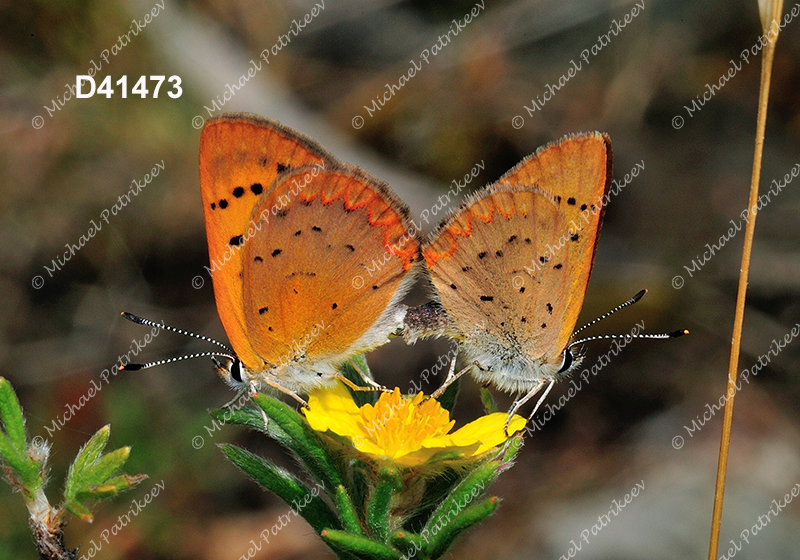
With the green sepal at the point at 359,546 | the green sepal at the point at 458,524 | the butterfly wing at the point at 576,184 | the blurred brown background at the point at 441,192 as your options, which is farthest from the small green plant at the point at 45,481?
the blurred brown background at the point at 441,192

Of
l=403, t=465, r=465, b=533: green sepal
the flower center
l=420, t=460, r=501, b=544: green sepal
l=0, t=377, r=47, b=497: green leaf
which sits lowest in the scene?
l=403, t=465, r=465, b=533: green sepal

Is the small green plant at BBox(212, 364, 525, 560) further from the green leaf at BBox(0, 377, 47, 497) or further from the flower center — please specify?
the green leaf at BBox(0, 377, 47, 497)

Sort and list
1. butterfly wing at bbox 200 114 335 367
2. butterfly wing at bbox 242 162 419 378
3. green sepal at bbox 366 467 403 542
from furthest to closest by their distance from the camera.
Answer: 1. butterfly wing at bbox 242 162 419 378
2. butterfly wing at bbox 200 114 335 367
3. green sepal at bbox 366 467 403 542

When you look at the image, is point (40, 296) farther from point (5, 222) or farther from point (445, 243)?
point (445, 243)

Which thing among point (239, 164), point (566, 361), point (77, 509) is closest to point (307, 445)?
point (77, 509)

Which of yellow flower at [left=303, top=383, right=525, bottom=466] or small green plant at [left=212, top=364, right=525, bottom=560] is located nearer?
small green plant at [left=212, top=364, right=525, bottom=560]

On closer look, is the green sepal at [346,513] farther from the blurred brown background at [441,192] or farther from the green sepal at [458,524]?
the blurred brown background at [441,192]

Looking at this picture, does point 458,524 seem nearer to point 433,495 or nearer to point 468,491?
point 468,491

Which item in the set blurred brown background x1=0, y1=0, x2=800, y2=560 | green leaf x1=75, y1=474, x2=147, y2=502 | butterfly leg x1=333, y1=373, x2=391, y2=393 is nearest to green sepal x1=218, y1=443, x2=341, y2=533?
green leaf x1=75, y1=474, x2=147, y2=502
